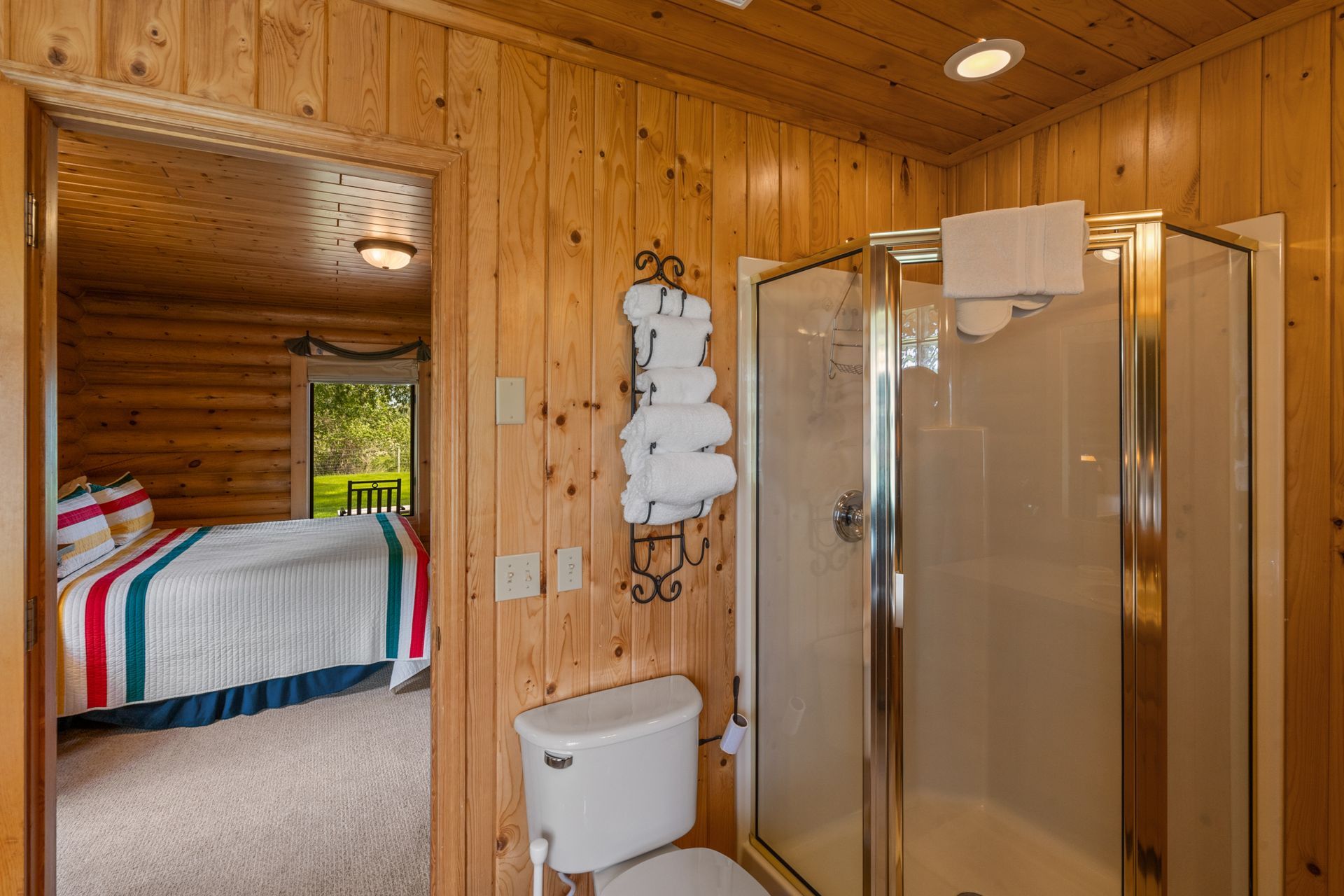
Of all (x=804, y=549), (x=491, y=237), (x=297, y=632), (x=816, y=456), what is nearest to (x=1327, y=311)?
(x=816, y=456)

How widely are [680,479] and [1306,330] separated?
153cm

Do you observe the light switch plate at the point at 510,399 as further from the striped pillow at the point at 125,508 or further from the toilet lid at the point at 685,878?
the striped pillow at the point at 125,508

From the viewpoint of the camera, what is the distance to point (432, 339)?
134cm

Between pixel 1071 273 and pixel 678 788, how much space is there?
58.0 inches

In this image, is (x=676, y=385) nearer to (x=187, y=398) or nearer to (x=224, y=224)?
(x=224, y=224)

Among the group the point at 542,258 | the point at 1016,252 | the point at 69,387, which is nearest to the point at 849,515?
the point at 1016,252

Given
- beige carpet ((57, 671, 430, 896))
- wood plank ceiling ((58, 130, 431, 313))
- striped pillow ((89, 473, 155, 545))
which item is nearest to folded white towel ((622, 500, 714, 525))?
wood plank ceiling ((58, 130, 431, 313))

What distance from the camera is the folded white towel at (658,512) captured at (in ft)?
5.05

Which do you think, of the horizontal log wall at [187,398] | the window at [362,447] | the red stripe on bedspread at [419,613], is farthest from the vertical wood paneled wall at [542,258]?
the window at [362,447]

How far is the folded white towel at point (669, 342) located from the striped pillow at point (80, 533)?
2.90 metres

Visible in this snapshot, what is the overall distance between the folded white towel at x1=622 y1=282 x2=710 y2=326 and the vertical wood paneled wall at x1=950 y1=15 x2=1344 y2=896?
140 cm

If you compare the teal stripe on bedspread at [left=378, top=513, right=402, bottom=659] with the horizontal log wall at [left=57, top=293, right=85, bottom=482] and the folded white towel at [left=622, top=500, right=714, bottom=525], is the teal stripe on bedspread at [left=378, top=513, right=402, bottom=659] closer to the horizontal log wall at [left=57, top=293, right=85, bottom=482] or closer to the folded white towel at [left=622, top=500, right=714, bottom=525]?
the folded white towel at [left=622, top=500, right=714, bottom=525]

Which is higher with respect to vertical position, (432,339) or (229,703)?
(432,339)

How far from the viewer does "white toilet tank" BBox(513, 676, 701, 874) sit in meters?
1.40
